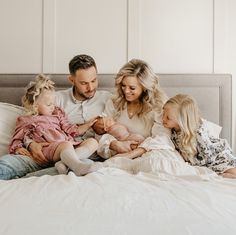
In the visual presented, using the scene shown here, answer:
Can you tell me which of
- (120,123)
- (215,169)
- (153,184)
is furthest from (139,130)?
(153,184)

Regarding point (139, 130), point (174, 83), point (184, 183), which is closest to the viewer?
point (184, 183)

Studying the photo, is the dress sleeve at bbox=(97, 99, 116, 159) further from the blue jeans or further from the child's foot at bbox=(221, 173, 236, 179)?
the child's foot at bbox=(221, 173, 236, 179)

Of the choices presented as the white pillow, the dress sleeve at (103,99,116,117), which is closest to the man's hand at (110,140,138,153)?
the dress sleeve at (103,99,116,117)

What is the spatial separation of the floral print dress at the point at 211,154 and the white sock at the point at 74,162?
1.85ft

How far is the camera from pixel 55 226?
1.12 meters

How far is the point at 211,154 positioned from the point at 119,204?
2.92ft

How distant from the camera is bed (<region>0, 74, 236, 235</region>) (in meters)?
1.12

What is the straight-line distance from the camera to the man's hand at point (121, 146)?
2.19m

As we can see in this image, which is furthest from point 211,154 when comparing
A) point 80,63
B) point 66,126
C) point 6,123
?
point 6,123

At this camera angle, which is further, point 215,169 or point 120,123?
point 120,123

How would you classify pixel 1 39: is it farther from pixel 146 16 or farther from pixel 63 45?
pixel 146 16

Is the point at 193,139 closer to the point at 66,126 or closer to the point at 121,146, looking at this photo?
the point at 121,146

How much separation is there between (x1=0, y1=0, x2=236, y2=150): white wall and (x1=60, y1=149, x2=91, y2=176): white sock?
1.07 metres

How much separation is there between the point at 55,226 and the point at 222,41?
2.23m
